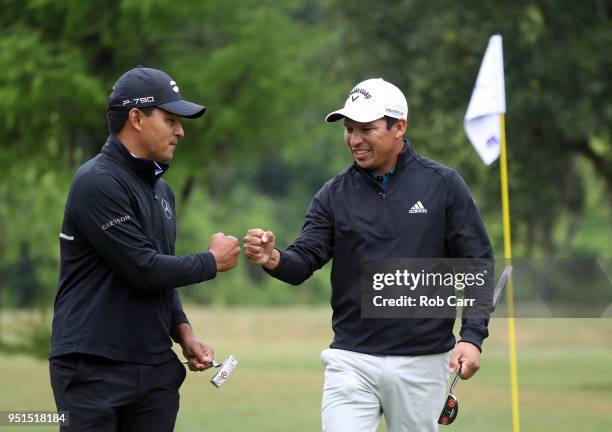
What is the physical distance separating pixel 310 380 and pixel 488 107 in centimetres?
1226

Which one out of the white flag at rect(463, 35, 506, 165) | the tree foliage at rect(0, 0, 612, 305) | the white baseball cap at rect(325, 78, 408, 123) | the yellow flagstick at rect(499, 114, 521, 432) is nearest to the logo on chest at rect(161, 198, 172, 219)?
the white baseball cap at rect(325, 78, 408, 123)

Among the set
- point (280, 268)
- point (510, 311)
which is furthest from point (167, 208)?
point (510, 311)

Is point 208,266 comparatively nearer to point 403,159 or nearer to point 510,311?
point 403,159

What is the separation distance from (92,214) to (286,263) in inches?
52.7

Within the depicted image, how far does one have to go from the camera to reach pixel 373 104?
22.4ft

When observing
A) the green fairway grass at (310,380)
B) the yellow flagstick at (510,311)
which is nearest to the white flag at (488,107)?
the yellow flagstick at (510,311)

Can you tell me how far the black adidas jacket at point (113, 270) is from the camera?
5.85 meters

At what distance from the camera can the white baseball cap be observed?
6789 millimetres

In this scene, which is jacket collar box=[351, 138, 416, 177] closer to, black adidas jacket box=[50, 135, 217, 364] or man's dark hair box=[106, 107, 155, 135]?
black adidas jacket box=[50, 135, 217, 364]

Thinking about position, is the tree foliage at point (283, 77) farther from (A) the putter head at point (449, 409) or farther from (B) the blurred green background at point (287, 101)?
(A) the putter head at point (449, 409)

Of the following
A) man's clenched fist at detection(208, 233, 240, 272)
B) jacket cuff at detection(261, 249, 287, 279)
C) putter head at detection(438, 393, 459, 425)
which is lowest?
putter head at detection(438, 393, 459, 425)

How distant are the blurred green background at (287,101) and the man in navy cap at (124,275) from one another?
9263mm

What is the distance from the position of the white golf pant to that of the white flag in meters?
5.54

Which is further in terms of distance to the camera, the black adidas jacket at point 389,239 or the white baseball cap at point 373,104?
the white baseball cap at point 373,104
